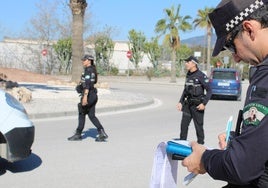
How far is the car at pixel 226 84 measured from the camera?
2347 cm

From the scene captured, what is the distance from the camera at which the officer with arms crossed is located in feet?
5.55

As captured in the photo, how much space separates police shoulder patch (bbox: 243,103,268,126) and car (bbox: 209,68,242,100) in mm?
22056

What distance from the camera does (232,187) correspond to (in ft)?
6.33

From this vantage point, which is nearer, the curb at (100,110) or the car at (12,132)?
the car at (12,132)

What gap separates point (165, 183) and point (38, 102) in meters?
14.5

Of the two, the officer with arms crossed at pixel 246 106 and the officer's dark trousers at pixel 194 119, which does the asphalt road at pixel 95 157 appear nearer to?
the officer's dark trousers at pixel 194 119

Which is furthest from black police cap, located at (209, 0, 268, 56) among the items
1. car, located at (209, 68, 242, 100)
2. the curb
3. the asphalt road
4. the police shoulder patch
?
car, located at (209, 68, 242, 100)

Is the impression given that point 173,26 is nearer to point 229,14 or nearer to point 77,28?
point 77,28

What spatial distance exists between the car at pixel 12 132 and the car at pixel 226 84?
18.0 m

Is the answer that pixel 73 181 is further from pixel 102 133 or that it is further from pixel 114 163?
pixel 102 133

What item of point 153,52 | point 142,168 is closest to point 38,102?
point 142,168

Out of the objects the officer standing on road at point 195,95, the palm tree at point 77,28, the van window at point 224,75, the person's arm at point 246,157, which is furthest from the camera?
the palm tree at point 77,28

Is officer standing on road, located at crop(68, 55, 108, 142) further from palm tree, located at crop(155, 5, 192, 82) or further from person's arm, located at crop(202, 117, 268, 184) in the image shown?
palm tree, located at crop(155, 5, 192, 82)

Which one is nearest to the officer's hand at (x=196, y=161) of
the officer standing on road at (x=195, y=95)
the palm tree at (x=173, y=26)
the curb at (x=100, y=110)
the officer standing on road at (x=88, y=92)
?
the officer standing on road at (x=195, y=95)
